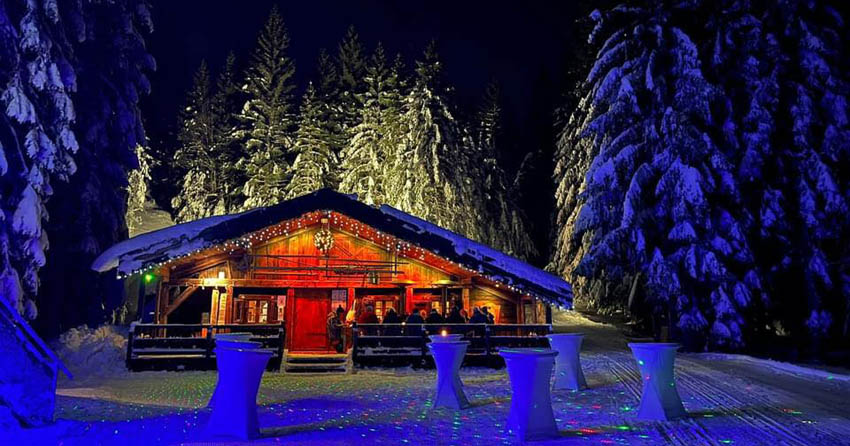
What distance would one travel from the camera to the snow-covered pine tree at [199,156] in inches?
1649

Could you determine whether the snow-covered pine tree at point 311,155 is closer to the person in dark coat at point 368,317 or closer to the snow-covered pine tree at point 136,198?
the snow-covered pine tree at point 136,198

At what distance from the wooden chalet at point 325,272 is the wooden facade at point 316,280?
1.3 inches

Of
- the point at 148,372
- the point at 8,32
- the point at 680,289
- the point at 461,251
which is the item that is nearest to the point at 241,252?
the point at 148,372

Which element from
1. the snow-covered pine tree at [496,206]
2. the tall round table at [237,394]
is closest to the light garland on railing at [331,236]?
the tall round table at [237,394]

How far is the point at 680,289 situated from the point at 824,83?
912 centimetres

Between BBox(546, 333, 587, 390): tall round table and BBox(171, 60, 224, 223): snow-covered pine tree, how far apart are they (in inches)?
1318

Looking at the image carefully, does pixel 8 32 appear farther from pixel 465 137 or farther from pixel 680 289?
pixel 465 137

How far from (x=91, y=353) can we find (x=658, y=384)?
13.7 meters

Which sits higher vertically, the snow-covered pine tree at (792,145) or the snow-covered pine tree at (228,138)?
the snow-covered pine tree at (228,138)

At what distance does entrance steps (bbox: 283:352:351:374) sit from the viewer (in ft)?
53.6

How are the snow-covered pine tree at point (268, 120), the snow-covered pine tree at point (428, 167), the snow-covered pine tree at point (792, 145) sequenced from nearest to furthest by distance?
the snow-covered pine tree at point (792, 145) → the snow-covered pine tree at point (428, 167) → the snow-covered pine tree at point (268, 120)

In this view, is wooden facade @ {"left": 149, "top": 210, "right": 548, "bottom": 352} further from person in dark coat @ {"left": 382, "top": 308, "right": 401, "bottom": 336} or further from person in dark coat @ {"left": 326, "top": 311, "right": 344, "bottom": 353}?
person in dark coat @ {"left": 382, "top": 308, "right": 401, "bottom": 336}

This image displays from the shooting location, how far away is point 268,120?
41.7 metres

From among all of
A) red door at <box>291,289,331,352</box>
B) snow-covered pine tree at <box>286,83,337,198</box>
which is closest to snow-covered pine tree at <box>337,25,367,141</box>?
snow-covered pine tree at <box>286,83,337,198</box>
